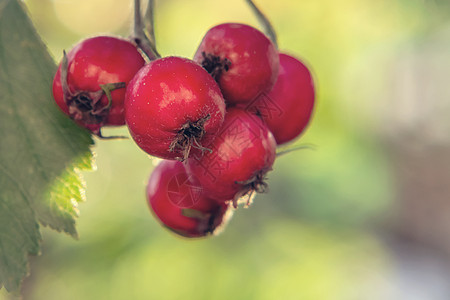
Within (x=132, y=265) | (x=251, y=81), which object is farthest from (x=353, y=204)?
(x=251, y=81)

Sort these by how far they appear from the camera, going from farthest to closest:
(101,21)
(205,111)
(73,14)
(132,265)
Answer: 1. (101,21)
2. (73,14)
3. (132,265)
4. (205,111)

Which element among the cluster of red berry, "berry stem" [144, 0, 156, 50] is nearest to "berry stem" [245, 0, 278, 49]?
the cluster of red berry

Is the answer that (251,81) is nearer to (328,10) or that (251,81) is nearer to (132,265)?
(132,265)

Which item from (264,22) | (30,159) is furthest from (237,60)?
(30,159)

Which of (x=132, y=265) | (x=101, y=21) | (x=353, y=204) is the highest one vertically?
(x=101, y=21)

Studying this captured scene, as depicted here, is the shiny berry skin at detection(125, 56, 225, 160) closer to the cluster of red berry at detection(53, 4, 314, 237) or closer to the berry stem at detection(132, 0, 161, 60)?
the cluster of red berry at detection(53, 4, 314, 237)

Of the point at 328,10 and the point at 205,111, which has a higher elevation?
the point at 205,111

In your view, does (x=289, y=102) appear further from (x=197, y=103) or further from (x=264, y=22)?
(x=197, y=103)
